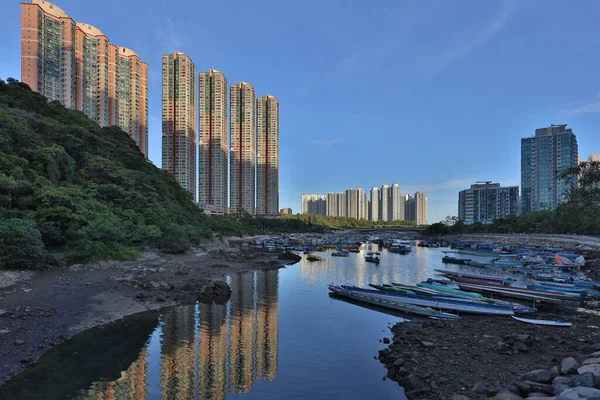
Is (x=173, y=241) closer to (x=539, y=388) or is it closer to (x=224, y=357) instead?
(x=224, y=357)

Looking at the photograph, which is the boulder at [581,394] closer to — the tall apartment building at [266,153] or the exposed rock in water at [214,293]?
the exposed rock in water at [214,293]

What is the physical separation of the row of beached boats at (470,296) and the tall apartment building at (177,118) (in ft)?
358

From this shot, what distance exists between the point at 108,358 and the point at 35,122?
174 feet

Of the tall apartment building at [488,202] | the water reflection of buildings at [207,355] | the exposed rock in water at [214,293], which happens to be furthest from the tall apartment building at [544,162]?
the water reflection of buildings at [207,355]

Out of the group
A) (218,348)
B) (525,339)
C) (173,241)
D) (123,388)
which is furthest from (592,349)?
(173,241)

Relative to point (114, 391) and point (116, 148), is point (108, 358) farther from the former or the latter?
point (116, 148)

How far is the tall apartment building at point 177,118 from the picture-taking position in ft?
411

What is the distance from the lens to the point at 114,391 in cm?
1188

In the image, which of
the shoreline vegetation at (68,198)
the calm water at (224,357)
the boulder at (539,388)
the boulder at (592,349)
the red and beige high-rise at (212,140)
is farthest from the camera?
the red and beige high-rise at (212,140)

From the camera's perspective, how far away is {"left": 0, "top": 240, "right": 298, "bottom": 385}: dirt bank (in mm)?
14547

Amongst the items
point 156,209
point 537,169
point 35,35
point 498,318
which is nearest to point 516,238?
point 537,169

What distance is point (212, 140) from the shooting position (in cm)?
13675

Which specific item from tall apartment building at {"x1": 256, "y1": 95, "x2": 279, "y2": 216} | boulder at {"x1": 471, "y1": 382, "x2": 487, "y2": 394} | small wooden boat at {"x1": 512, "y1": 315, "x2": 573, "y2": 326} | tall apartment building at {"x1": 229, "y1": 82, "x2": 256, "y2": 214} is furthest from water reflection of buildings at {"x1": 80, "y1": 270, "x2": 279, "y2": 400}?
tall apartment building at {"x1": 256, "y1": 95, "x2": 279, "y2": 216}

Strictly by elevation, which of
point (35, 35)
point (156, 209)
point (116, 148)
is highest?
point (35, 35)
